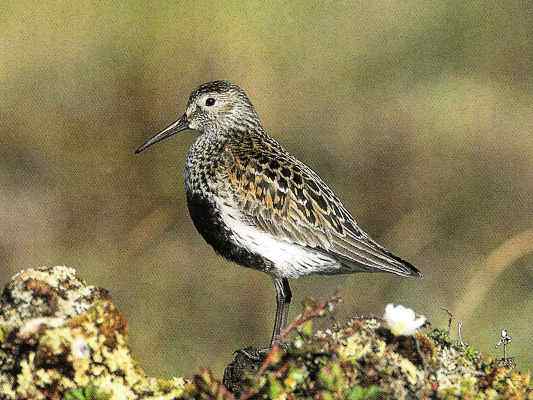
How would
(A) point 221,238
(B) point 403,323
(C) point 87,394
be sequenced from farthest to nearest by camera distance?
1. (A) point 221,238
2. (B) point 403,323
3. (C) point 87,394

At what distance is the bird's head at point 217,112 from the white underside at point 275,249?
0.86 metres

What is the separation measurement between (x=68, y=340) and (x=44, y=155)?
6.64 metres

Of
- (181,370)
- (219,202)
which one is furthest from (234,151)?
(181,370)

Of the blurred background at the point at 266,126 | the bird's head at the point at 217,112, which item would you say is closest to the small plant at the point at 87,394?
the bird's head at the point at 217,112

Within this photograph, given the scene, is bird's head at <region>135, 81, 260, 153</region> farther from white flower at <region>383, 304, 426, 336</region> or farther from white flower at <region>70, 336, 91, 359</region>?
white flower at <region>70, 336, 91, 359</region>

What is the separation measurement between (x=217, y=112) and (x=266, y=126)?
127 inches

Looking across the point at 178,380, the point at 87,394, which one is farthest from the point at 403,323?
the point at 87,394

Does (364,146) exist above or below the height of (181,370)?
above

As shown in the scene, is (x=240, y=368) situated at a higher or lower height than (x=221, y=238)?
lower

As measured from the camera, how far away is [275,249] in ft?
19.6

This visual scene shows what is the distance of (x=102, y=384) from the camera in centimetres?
369

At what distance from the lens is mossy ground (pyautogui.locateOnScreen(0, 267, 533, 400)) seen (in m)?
3.62

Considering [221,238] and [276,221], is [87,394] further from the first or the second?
[276,221]

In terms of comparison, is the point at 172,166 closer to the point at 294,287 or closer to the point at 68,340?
the point at 294,287
